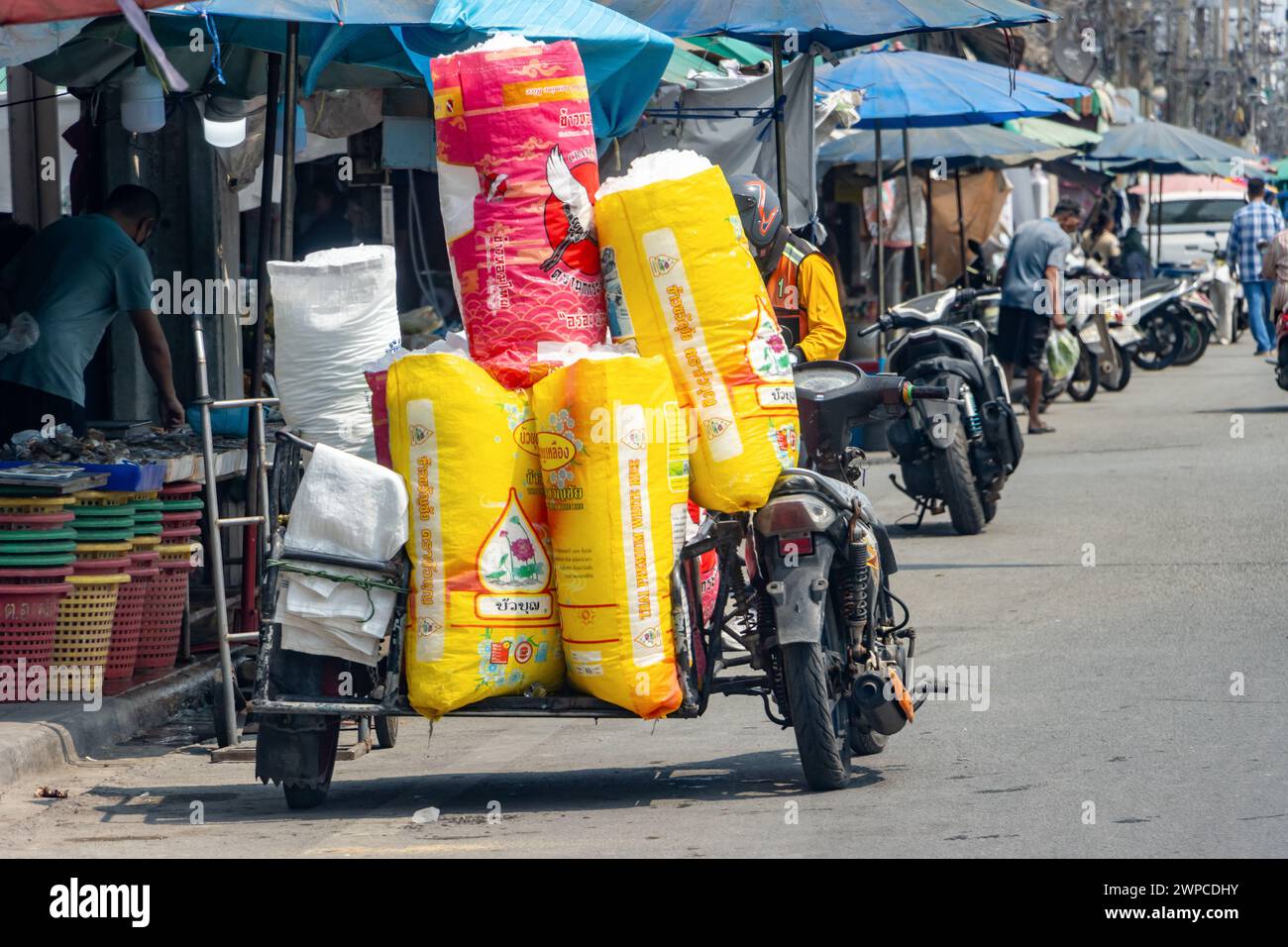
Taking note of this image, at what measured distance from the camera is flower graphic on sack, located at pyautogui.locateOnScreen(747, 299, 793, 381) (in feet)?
19.0

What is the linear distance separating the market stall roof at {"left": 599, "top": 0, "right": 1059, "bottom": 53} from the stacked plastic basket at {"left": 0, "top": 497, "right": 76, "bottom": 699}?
3938mm

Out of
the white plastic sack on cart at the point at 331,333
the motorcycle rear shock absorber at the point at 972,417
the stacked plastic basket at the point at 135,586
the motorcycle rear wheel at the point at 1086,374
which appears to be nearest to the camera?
the white plastic sack on cart at the point at 331,333

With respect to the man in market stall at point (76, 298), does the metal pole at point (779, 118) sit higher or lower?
higher

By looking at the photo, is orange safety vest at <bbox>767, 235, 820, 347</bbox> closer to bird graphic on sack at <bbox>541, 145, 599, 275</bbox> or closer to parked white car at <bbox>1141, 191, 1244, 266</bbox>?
bird graphic on sack at <bbox>541, 145, 599, 275</bbox>

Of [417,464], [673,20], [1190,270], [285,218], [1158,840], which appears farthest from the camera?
[1190,270]

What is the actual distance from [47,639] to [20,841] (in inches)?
66.8

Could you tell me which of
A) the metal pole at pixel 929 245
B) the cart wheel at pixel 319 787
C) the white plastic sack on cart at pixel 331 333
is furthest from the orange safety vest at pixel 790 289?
the metal pole at pixel 929 245

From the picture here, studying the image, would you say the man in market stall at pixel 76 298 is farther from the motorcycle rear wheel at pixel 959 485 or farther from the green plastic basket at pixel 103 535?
the motorcycle rear wheel at pixel 959 485

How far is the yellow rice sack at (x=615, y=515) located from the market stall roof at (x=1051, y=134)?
16.2 metres

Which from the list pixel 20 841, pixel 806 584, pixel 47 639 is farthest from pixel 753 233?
pixel 20 841

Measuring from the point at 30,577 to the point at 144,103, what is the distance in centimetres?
273

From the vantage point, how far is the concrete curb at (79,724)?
6539mm
